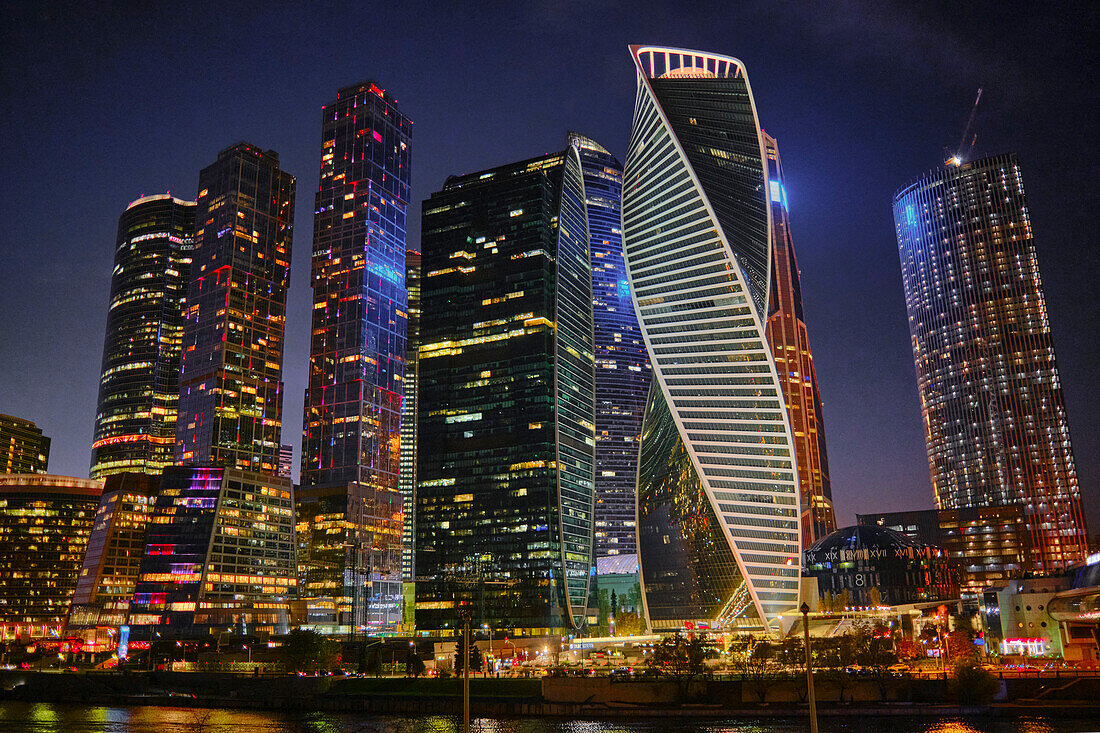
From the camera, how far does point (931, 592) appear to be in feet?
610

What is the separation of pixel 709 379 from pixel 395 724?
10083 cm

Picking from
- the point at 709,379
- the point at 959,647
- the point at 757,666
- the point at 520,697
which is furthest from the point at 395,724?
the point at 709,379

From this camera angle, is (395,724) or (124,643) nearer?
(395,724)

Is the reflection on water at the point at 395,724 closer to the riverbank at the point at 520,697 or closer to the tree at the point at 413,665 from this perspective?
the riverbank at the point at 520,697

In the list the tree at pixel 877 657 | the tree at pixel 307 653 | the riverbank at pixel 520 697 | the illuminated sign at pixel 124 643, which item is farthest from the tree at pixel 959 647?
the illuminated sign at pixel 124 643

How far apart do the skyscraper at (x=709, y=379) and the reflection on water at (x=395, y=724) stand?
86.8m

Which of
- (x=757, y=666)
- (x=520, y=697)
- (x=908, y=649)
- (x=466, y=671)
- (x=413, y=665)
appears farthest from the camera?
(x=413, y=665)

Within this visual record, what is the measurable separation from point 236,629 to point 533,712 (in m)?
125

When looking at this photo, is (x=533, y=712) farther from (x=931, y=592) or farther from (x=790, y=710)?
(x=931, y=592)

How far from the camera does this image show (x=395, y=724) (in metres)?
93.3

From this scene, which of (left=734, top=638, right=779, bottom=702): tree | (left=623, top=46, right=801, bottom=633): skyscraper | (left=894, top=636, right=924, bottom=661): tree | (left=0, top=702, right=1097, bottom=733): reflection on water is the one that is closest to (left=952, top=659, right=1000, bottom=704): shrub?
(left=0, top=702, right=1097, bottom=733): reflection on water

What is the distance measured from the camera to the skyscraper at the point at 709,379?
566 feet

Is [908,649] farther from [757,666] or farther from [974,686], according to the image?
[974,686]

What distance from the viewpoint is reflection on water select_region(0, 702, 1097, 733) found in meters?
78.8
